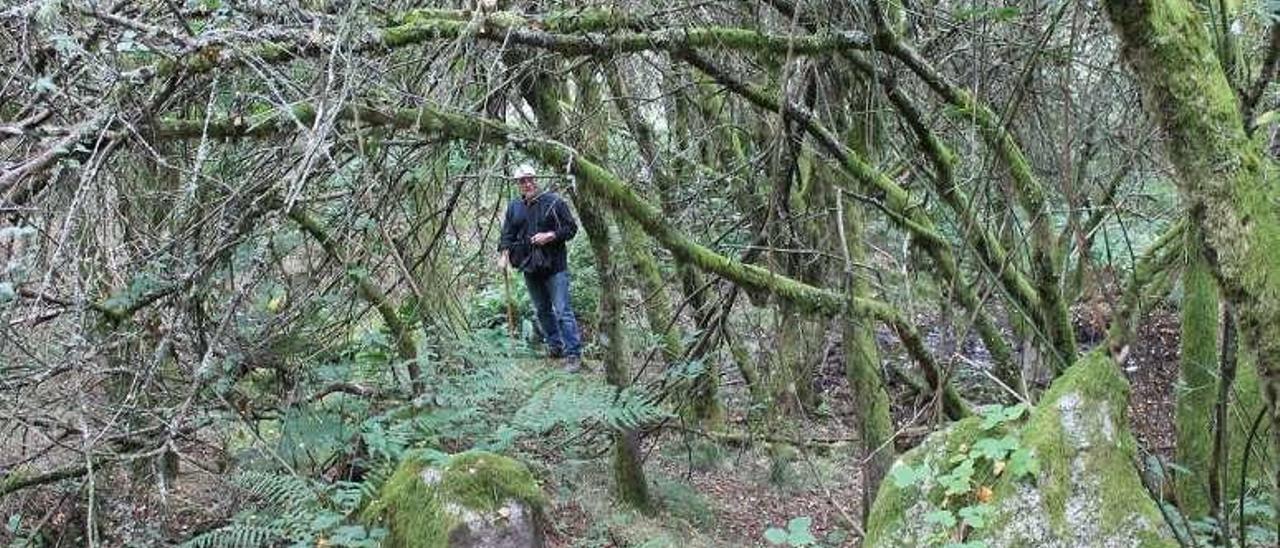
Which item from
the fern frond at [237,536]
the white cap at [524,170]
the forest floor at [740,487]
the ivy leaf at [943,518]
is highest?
the white cap at [524,170]

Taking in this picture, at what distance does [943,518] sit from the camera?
297 cm

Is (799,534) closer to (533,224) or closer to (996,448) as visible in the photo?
(996,448)

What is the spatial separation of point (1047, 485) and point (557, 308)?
6175 mm

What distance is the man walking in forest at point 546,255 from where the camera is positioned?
796cm

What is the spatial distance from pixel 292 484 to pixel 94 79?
209cm

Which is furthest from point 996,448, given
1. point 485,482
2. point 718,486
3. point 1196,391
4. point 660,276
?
point 718,486

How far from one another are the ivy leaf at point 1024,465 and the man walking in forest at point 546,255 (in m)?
4.73

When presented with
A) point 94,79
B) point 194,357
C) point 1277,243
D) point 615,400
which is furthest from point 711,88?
point 1277,243

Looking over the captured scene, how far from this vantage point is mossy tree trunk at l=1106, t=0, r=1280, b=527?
2.31m

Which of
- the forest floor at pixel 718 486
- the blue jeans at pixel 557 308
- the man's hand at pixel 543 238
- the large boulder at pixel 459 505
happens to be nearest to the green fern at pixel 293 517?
the large boulder at pixel 459 505

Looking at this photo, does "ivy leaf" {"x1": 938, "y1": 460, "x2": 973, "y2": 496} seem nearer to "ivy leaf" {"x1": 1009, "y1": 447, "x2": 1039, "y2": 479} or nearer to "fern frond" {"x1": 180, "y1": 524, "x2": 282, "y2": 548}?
"ivy leaf" {"x1": 1009, "y1": 447, "x2": 1039, "y2": 479}

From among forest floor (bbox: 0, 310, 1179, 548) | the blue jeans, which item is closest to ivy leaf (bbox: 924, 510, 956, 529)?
forest floor (bbox: 0, 310, 1179, 548)

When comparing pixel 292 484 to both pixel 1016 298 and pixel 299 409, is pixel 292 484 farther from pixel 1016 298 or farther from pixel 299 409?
pixel 1016 298

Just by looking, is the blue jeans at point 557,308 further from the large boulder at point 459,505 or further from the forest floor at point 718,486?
the large boulder at point 459,505
